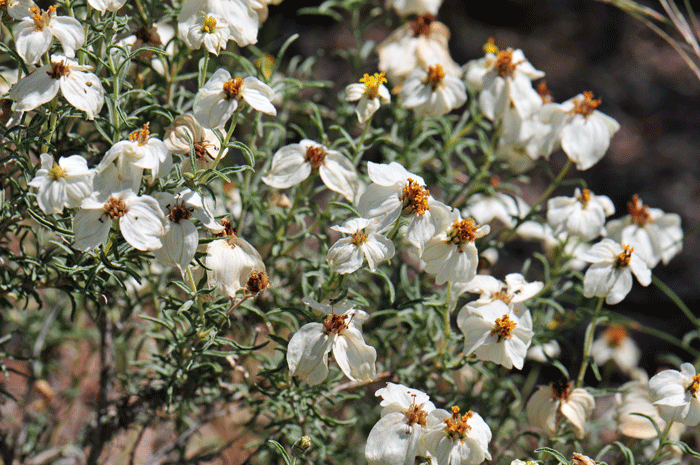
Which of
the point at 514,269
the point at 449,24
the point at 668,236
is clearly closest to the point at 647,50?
the point at 449,24

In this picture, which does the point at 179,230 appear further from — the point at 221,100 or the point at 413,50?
the point at 413,50

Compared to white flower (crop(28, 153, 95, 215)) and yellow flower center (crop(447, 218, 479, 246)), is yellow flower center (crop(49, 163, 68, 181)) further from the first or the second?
yellow flower center (crop(447, 218, 479, 246))

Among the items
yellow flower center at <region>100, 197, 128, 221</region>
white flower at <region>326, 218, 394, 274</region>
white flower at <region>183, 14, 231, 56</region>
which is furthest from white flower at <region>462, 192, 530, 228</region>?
yellow flower center at <region>100, 197, 128, 221</region>

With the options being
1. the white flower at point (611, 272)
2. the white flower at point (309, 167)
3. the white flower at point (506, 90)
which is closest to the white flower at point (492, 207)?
the white flower at point (506, 90)

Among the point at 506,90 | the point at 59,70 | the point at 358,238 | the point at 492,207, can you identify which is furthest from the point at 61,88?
the point at 492,207

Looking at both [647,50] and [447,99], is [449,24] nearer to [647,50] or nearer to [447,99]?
[647,50]
